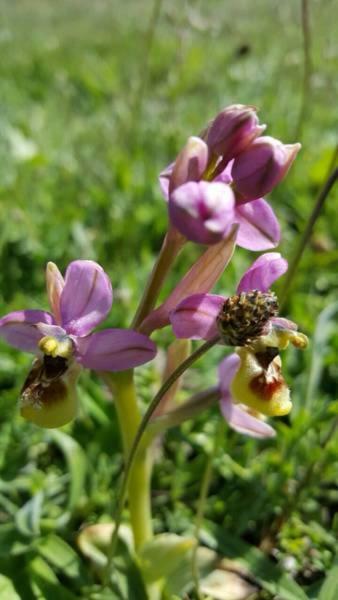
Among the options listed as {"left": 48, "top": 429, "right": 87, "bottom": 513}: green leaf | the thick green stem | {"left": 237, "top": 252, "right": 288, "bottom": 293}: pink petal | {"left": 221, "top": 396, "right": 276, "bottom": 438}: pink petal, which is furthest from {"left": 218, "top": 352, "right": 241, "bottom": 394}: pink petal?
{"left": 48, "top": 429, "right": 87, "bottom": 513}: green leaf

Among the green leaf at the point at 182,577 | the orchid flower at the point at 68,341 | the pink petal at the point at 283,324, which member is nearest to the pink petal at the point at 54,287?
the orchid flower at the point at 68,341

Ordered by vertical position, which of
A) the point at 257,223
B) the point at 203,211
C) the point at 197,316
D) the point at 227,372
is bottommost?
the point at 227,372

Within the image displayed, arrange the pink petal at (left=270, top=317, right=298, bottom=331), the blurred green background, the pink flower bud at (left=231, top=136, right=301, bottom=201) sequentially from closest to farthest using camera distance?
the pink flower bud at (left=231, top=136, right=301, bottom=201)
the pink petal at (left=270, top=317, right=298, bottom=331)
the blurred green background

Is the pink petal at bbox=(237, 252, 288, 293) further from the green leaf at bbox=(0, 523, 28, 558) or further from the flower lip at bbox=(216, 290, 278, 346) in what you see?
the green leaf at bbox=(0, 523, 28, 558)

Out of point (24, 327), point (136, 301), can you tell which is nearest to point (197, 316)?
point (24, 327)

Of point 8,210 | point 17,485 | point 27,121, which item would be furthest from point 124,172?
point 17,485

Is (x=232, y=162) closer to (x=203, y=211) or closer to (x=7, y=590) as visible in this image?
(x=203, y=211)

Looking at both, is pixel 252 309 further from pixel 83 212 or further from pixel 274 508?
pixel 83 212
